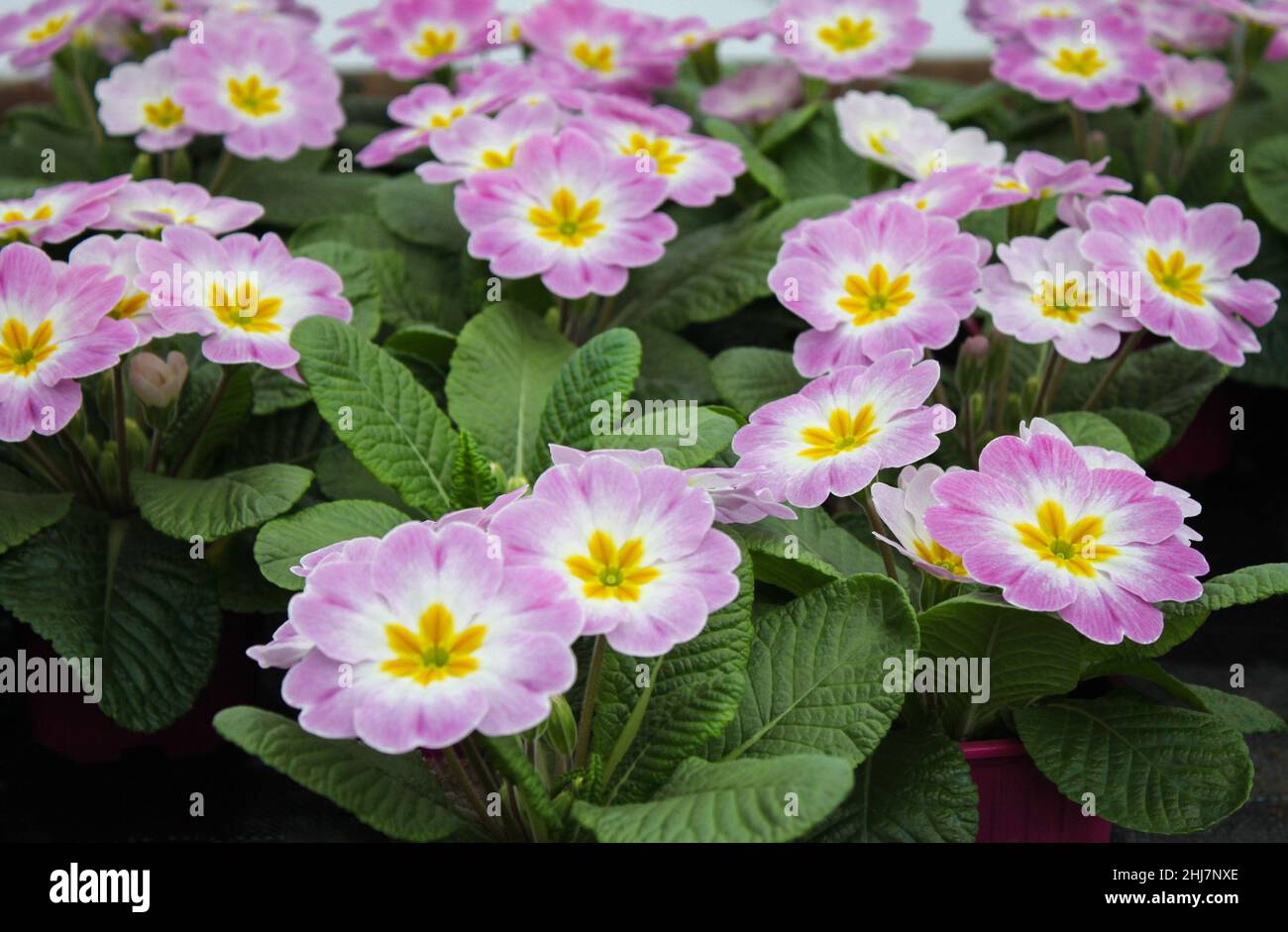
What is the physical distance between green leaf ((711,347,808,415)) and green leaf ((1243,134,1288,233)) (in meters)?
0.68

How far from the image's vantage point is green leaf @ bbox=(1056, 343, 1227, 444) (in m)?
1.35

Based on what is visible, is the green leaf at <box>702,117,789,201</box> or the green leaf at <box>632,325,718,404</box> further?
the green leaf at <box>702,117,789,201</box>

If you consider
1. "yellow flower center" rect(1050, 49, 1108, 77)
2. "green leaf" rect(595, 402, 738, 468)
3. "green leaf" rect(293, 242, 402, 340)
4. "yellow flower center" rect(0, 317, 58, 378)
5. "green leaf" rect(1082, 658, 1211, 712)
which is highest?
"yellow flower center" rect(1050, 49, 1108, 77)

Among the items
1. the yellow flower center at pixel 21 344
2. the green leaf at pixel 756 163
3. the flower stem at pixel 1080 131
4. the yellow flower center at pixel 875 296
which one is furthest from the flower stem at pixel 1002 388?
the yellow flower center at pixel 21 344

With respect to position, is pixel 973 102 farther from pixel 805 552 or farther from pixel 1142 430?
pixel 805 552

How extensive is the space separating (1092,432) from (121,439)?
807 millimetres

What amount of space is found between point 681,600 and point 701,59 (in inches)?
51.8

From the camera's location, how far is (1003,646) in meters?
0.98

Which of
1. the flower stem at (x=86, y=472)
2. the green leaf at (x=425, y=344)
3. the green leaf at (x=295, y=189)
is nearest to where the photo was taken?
the flower stem at (x=86, y=472)

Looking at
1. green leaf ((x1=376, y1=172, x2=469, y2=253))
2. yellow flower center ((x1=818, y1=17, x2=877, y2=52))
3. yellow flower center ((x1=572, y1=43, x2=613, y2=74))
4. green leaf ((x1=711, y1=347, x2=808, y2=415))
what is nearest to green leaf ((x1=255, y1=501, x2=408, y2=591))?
green leaf ((x1=711, y1=347, x2=808, y2=415))

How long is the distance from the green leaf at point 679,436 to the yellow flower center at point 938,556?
0.54ft

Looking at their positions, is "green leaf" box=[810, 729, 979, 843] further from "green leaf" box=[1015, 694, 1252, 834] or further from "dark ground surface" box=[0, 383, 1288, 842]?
"dark ground surface" box=[0, 383, 1288, 842]

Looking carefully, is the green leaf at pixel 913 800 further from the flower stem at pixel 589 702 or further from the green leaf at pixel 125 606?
the green leaf at pixel 125 606

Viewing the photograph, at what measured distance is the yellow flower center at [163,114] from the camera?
5.49ft
